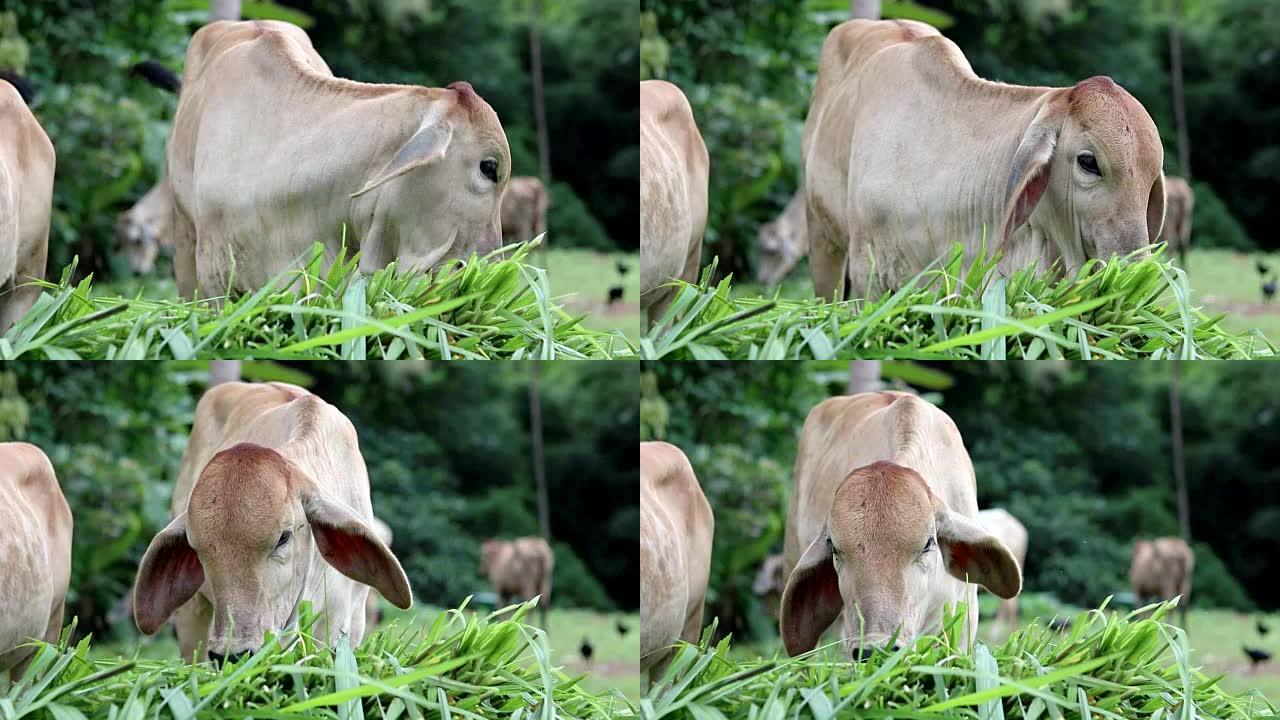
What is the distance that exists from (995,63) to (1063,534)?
4.35 m

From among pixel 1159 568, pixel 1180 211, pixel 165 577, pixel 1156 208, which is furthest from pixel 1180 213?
pixel 165 577

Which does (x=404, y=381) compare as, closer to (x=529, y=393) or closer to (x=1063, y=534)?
(x=529, y=393)

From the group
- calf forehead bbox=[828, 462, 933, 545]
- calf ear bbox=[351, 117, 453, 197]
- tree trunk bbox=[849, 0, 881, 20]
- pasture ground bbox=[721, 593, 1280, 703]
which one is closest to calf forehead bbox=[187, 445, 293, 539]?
calf ear bbox=[351, 117, 453, 197]

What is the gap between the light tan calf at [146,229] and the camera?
589 centimetres

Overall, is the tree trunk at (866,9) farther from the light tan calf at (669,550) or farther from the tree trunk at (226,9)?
the tree trunk at (226,9)

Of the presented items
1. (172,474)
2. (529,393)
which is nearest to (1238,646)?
(529,393)

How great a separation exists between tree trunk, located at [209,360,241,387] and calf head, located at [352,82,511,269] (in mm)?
1295

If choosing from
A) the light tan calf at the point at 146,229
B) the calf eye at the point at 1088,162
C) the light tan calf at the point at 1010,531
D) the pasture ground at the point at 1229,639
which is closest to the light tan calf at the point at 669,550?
the calf eye at the point at 1088,162

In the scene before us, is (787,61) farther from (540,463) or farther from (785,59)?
(540,463)

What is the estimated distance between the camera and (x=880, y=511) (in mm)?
5262

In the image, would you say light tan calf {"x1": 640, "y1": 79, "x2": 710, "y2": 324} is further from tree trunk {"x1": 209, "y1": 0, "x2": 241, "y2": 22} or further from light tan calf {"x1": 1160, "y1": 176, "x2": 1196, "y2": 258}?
light tan calf {"x1": 1160, "y1": 176, "x2": 1196, "y2": 258}

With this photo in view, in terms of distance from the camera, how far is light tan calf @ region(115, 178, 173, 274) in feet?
19.3

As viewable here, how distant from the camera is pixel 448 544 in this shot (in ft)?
A: 26.3

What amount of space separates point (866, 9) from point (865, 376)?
4.06 feet
